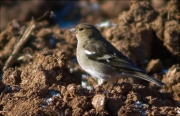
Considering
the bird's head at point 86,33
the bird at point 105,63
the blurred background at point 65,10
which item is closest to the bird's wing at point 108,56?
the bird at point 105,63

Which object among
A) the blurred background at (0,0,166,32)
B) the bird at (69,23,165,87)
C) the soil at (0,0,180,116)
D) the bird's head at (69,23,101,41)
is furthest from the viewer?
the blurred background at (0,0,166,32)

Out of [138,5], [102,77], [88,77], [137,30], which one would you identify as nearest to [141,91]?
[102,77]

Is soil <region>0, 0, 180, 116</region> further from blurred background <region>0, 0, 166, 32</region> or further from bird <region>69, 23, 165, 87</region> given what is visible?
blurred background <region>0, 0, 166, 32</region>

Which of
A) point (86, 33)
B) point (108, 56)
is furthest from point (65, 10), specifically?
point (108, 56)

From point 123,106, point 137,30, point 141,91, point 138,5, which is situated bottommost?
point 123,106

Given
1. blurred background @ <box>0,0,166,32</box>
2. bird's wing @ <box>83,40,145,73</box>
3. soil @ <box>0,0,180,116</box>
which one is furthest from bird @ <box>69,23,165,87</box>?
blurred background @ <box>0,0,166,32</box>

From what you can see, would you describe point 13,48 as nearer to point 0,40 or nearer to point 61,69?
point 0,40

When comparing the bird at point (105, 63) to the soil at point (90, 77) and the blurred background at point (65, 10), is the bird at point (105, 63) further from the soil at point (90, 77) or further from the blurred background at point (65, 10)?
the blurred background at point (65, 10)
